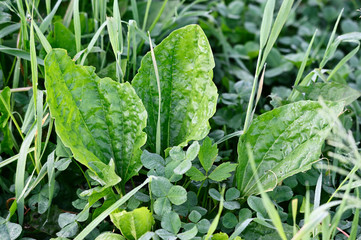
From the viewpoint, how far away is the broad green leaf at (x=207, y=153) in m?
1.15

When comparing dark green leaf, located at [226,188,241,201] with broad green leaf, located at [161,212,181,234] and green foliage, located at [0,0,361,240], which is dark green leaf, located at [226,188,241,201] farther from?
broad green leaf, located at [161,212,181,234]

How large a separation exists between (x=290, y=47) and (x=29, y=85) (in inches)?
55.7

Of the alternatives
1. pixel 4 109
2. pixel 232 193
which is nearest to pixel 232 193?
pixel 232 193

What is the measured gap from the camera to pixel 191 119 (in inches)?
50.7

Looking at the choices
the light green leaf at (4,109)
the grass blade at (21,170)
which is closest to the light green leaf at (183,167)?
the grass blade at (21,170)

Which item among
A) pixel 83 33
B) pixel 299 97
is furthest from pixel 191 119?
pixel 83 33

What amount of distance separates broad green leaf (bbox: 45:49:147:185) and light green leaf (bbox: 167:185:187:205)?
0.57 ft

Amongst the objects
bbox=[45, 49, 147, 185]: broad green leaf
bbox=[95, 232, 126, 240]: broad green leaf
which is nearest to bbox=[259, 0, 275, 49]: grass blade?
bbox=[45, 49, 147, 185]: broad green leaf

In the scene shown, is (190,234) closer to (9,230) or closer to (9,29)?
(9,230)

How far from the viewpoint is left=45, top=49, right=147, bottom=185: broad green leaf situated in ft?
3.82

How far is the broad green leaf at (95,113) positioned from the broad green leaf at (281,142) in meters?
0.34

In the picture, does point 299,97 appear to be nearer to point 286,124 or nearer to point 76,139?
point 286,124

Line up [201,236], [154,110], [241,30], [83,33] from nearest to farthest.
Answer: [201,236]
[154,110]
[83,33]
[241,30]

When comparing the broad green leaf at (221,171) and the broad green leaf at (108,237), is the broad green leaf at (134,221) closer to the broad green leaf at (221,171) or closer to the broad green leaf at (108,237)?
the broad green leaf at (108,237)
